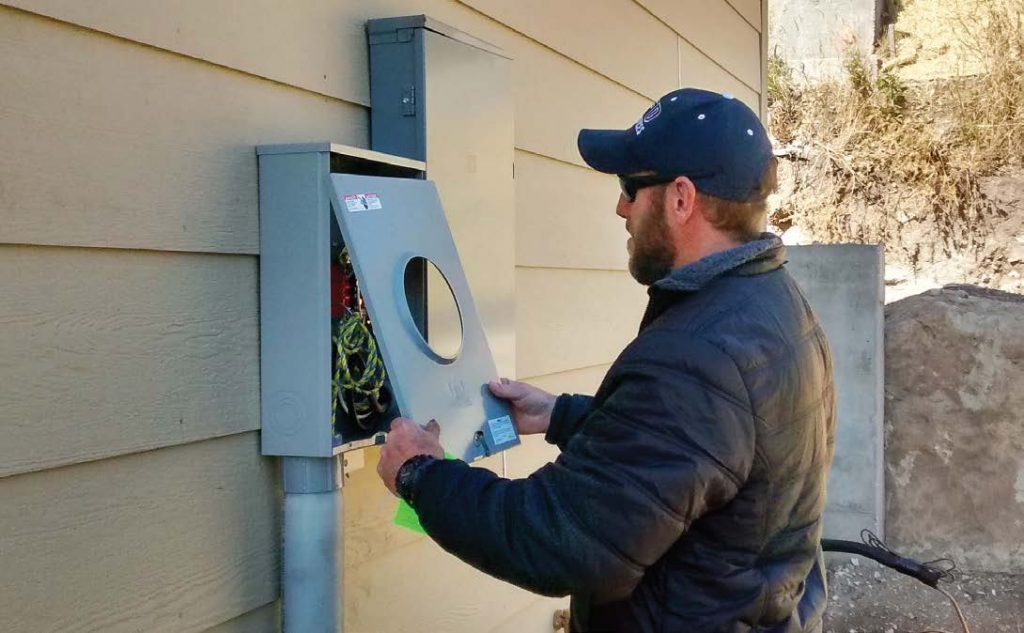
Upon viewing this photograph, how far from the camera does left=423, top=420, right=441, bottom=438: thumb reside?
66.4 inches

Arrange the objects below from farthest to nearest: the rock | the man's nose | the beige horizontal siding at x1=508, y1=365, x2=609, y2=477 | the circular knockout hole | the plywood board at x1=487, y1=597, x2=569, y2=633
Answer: the rock < the beige horizontal siding at x1=508, y1=365, x2=609, y2=477 < the plywood board at x1=487, y1=597, x2=569, y2=633 < the circular knockout hole < the man's nose

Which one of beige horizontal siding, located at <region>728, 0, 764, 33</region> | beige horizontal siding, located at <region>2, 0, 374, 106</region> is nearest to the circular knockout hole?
beige horizontal siding, located at <region>2, 0, 374, 106</region>

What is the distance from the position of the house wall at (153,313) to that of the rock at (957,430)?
4.07 metres

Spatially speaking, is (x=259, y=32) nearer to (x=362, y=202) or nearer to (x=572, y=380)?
(x=362, y=202)

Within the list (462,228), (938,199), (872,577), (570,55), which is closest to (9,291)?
(462,228)

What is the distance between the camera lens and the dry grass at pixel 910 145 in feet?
34.3

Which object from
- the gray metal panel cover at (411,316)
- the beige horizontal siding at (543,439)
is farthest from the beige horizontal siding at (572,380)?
the gray metal panel cover at (411,316)

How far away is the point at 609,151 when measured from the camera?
5.88ft

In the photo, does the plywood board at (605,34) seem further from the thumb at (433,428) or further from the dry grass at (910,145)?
the dry grass at (910,145)

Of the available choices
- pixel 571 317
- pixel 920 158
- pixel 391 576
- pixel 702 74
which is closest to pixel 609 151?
pixel 391 576

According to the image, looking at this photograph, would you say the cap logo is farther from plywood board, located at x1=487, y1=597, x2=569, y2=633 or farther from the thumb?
plywood board, located at x1=487, y1=597, x2=569, y2=633

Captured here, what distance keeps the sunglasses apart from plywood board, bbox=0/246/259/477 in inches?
26.0

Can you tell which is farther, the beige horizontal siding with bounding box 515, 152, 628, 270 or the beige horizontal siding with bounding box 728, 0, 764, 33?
the beige horizontal siding with bounding box 728, 0, 764, 33

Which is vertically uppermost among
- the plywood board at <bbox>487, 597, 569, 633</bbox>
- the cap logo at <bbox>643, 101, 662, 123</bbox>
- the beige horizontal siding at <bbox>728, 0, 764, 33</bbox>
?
the beige horizontal siding at <bbox>728, 0, 764, 33</bbox>
